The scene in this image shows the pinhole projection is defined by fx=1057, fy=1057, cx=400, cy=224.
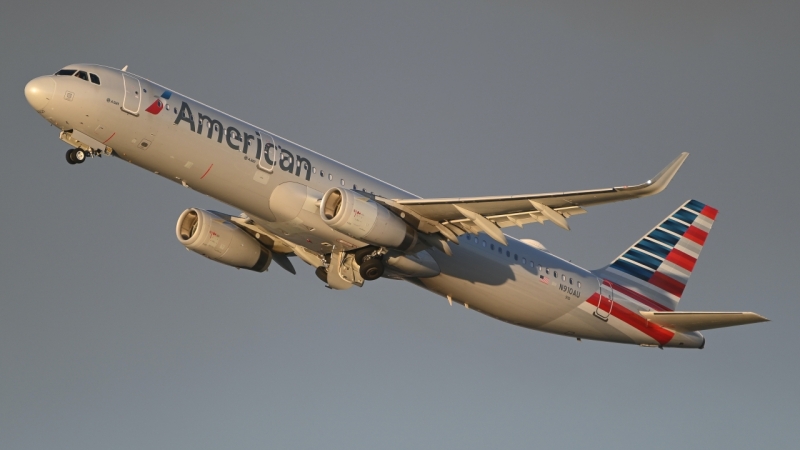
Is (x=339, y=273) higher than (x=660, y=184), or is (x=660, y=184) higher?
(x=660, y=184)

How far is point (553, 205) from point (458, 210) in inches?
151

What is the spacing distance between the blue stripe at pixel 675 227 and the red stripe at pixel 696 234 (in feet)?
0.72

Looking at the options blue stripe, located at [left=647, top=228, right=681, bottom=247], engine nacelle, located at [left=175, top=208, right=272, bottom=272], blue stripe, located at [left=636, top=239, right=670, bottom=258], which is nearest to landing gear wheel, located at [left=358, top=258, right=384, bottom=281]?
engine nacelle, located at [left=175, top=208, right=272, bottom=272]

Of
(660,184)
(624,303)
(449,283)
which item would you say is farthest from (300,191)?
(624,303)

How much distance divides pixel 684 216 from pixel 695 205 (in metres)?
0.91

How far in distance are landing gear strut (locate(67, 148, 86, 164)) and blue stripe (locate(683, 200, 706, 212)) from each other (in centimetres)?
3092

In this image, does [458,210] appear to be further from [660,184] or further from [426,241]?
[660,184]

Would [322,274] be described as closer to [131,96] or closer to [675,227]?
[131,96]

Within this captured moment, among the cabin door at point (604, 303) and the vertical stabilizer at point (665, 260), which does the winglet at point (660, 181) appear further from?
the vertical stabilizer at point (665, 260)

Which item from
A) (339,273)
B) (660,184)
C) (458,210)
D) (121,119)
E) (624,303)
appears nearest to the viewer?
(660,184)

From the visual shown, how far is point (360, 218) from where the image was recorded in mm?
38906

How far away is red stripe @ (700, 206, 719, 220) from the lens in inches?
2148

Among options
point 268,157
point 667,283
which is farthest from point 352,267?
point 667,283

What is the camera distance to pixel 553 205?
37750 mm
